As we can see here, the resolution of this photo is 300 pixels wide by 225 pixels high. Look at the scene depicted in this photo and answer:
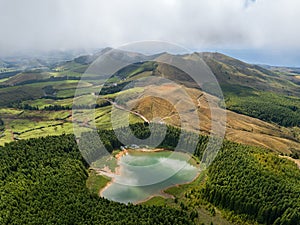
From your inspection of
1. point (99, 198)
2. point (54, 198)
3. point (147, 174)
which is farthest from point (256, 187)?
point (54, 198)

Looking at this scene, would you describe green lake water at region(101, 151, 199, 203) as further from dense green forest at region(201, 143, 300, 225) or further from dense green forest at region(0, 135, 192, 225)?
dense green forest at region(201, 143, 300, 225)

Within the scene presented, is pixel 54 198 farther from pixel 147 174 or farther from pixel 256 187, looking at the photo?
pixel 256 187

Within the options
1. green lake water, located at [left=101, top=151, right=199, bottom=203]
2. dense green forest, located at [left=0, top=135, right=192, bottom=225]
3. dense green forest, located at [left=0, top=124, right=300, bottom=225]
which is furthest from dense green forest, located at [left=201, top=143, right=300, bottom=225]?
dense green forest, located at [left=0, top=135, right=192, bottom=225]

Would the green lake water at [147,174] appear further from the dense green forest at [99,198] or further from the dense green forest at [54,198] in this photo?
the dense green forest at [54,198]

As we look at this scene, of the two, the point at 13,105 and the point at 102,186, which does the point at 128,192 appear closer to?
the point at 102,186

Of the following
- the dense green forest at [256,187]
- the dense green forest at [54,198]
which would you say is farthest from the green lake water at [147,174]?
the dense green forest at [256,187]

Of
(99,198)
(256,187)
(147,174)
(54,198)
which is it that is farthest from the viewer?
(147,174)

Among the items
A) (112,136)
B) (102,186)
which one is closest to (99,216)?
(102,186)
